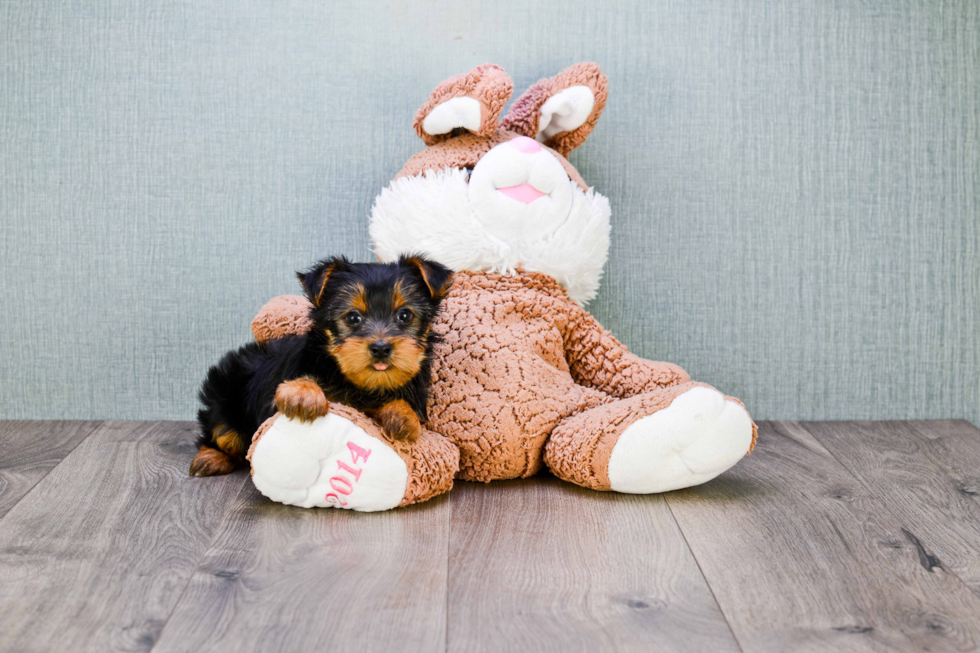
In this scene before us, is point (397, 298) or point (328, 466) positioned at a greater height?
point (397, 298)

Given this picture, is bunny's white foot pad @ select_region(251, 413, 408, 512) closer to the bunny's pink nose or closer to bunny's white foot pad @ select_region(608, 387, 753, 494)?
bunny's white foot pad @ select_region(608, 387, 753, 494)

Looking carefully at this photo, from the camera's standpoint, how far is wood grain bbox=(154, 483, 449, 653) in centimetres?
121

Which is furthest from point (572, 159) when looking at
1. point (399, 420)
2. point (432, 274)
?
point (399, 420)

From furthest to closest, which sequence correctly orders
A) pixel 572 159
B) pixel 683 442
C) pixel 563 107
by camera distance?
pixel 572 159 < pixel 563 107 < pixel 683 442

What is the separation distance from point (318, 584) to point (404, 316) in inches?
21.8

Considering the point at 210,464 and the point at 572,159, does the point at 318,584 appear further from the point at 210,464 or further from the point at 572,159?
the point at 572,159

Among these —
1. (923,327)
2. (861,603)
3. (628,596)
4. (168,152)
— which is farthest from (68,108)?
(923,327)

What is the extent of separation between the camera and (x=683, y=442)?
1736mm

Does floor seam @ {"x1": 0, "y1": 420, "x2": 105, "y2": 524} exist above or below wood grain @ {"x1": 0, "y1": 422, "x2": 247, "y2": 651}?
above

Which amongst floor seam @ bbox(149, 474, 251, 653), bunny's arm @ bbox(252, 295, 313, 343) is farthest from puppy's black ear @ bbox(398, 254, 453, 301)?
floor seam @ bbox(149, 474, 251, 653)

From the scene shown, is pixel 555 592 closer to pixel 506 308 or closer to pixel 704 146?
pixel 506 308

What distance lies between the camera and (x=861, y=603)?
133 centimetres

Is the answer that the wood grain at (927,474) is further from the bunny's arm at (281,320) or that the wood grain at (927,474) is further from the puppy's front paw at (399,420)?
the bunny's arm at (281,320)

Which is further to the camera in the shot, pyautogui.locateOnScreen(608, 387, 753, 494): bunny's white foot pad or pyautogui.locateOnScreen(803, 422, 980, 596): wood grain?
pyautogui.locateOnScreen(608, 387, 753, 494): bunny's white foot pad
